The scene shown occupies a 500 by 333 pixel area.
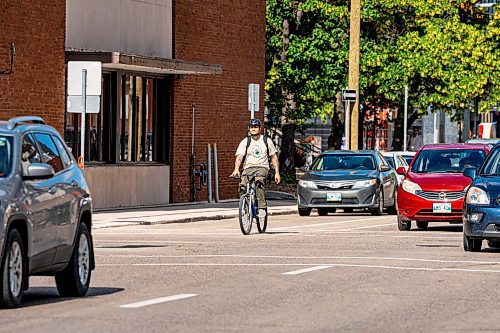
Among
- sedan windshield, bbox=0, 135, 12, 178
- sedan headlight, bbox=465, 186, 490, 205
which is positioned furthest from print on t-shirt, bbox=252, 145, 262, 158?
sedan windshield, bbox=0, 135, 12, 178

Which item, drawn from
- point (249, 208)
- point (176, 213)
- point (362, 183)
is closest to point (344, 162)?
point (362, 183)

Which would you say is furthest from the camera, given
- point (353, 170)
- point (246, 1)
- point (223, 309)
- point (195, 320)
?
point (246, 1)

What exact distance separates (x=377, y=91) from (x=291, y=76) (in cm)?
537

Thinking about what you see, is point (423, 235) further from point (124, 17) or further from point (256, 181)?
point (124, 17)

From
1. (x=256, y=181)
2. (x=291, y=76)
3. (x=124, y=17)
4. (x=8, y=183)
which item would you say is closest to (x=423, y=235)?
(x=256, y=181)

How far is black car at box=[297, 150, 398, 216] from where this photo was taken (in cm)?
3428

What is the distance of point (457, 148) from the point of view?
2989cm

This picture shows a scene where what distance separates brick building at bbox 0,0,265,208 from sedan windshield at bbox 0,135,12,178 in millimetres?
16713

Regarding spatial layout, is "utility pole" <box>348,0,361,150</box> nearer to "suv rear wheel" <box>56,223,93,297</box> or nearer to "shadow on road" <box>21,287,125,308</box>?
"shadow on road" <box>21,287,125,308</box>

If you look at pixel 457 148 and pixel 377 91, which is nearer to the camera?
pixel 457 148

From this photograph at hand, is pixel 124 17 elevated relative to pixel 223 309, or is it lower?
elevated

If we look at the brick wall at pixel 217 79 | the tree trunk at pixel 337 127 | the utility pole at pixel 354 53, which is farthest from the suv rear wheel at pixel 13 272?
the tree trunk at pixel 337 127

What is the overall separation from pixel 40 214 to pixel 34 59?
18272 millimetres

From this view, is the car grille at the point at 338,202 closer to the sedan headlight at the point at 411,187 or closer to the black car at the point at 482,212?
the sedan headlight at the point at 411,187
